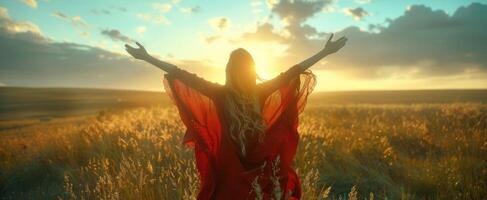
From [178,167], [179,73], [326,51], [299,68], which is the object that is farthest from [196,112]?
[178,167]

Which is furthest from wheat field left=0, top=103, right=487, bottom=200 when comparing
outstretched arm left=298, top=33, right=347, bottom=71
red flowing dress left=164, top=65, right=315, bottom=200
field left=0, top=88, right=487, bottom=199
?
outstretched arm left=298, top=33, right=347, bottom=71

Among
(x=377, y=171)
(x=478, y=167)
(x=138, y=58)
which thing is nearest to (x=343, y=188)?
(x=377, y=171)

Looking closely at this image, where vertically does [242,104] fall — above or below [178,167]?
above

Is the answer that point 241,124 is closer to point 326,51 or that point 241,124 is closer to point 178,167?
point 326,51

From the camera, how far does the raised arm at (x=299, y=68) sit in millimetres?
4408

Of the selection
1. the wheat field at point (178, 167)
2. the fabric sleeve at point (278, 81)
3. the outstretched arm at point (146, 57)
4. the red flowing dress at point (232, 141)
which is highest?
the outstretched arm at point (146, 57)

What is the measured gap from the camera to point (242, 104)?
415 cm

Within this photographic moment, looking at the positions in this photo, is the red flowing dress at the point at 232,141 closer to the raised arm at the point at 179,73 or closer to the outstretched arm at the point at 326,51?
the raised arm at the point at 179,73

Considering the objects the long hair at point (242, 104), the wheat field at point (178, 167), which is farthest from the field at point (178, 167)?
the long hair at point (242, 104)

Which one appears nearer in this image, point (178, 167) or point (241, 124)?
point (241, 124)

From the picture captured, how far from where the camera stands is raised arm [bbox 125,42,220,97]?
434 centimetres

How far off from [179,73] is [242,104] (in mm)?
775

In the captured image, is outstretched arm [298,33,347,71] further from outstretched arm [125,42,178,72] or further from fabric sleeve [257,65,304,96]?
outstretched arm [125,42,178,72]

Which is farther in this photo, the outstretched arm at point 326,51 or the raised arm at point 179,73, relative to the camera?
the outstretched arm at point 326,51
